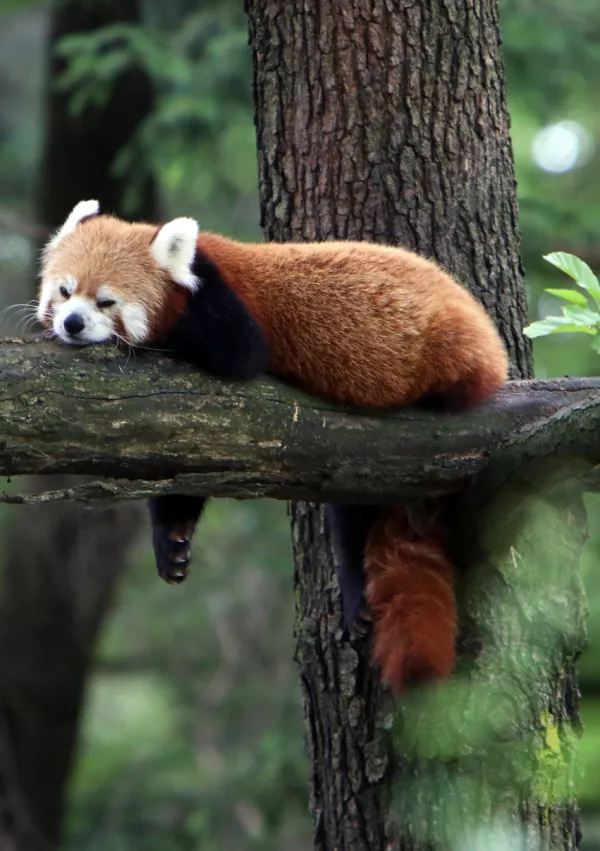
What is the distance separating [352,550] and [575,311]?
1263 mm

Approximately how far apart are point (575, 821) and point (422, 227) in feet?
6.23

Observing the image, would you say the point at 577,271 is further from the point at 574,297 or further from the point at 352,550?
the point at 352,550

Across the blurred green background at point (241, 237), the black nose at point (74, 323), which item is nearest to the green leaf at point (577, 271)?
the black nose at point (74, 323)

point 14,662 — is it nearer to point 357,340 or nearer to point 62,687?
point 62,687

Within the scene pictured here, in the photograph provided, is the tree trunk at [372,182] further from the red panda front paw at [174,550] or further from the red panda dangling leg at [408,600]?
the red panda front paw at [174,550]

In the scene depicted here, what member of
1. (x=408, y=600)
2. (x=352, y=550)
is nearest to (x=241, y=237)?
(x=352, y=550)

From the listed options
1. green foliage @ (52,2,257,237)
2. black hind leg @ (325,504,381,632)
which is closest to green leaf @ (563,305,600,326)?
black hind leg @ (325,504,381,632)

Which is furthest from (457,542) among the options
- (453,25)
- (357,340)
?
(453,25)

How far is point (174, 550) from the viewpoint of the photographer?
320 centimetres

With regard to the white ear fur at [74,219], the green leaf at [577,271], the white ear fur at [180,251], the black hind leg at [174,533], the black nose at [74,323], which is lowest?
the black hind leg at [174,533]

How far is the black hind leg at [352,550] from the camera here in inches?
121

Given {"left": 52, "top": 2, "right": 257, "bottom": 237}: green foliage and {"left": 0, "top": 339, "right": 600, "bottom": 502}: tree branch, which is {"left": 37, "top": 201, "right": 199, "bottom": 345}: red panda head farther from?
{"left": 52, "top": 2, "right": 257, "bottom": 237}: green foliage

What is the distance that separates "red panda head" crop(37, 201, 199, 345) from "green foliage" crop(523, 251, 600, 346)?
1.16 meters

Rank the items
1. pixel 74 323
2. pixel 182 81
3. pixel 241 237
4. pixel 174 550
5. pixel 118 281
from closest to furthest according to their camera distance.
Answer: pixel 74 323, pixel 118 281, pixel 174 550, pixel 182 81, pixel 241 237
